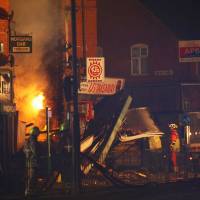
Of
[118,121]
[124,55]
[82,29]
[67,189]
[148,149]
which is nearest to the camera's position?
[67,189]

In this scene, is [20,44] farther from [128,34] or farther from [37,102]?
[128,34]

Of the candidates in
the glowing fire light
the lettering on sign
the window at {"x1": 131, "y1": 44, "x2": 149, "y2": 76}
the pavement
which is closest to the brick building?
the window at {"x1": 131, "y1": 44, "x2": 149, "y2": 76}

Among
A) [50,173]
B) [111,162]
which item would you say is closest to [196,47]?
[111,162]

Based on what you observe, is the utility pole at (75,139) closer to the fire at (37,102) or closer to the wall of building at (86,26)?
the fire at (37,102)

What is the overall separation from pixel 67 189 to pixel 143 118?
773cm

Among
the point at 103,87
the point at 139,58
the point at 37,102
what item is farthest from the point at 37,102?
the point at 139,58

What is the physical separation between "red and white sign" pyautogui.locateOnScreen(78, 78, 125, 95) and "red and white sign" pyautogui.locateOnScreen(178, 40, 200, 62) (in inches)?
140

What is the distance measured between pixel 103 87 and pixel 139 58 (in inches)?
525

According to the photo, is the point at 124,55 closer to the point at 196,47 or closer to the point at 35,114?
the point at 35,114

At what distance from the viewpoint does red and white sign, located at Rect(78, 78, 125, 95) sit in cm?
1991

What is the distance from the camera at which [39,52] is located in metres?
25.2

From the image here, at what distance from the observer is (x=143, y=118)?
76.4ft

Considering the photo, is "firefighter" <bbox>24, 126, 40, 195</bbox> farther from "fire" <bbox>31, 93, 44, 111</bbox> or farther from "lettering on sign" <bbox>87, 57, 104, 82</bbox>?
"fire" <bbox>31, 93, 44, 111</bbox>

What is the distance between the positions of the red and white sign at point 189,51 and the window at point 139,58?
13079 millimetres
